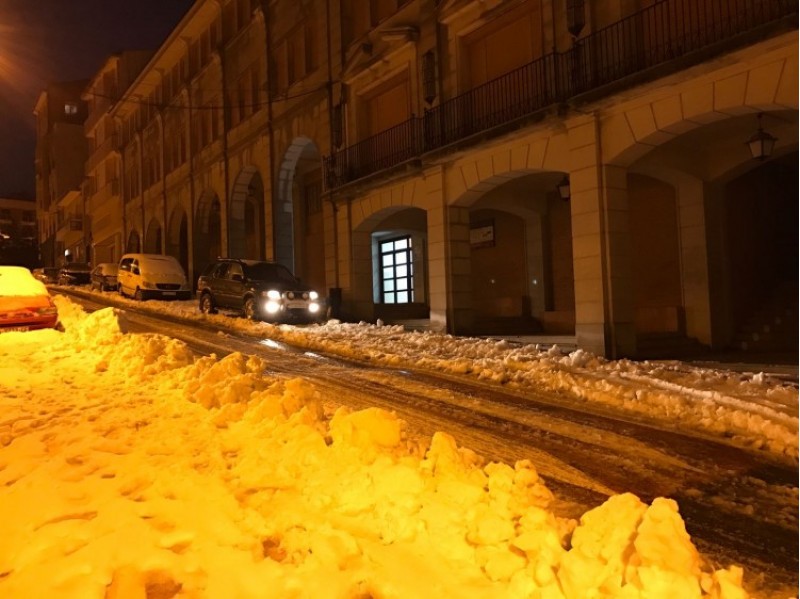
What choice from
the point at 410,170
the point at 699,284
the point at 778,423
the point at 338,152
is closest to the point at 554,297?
the point at 699,284

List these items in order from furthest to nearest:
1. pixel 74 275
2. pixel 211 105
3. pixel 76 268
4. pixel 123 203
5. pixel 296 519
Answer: pixel 123 203
pixel 76 268
pixel 74 275
pixel 211 105
pixel 296 519

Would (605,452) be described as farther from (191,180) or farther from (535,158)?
(191,180)

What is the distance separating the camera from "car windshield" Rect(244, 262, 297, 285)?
1714 cm

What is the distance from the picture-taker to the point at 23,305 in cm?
1145

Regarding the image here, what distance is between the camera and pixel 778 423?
631 cm

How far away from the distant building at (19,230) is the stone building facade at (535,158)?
53.1 m

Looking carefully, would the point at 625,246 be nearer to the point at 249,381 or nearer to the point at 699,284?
the point at 699,284

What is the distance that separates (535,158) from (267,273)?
346 inches

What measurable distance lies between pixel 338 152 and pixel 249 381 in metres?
14.8

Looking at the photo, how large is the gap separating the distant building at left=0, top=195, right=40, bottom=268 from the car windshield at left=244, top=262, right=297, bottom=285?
5971 cm

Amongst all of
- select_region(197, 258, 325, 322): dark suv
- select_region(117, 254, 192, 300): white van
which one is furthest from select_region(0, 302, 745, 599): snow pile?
select_region(117, 254, 192, 300): white van

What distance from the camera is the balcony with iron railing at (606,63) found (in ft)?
31.9

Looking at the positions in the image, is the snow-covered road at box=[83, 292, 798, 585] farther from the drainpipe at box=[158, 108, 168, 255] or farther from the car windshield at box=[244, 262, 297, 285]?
the drainpipe at box=[158, 108, 168, 255]

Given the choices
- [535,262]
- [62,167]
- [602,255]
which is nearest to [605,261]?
[602,255]
